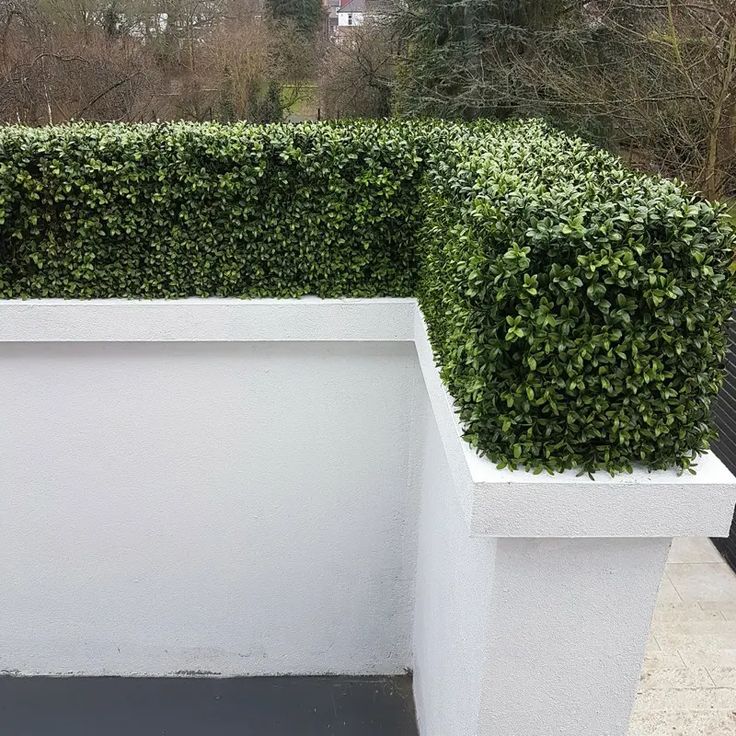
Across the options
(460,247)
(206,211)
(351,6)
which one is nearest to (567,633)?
(460,247)

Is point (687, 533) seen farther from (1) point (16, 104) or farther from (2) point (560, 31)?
(1) point (16, 104)

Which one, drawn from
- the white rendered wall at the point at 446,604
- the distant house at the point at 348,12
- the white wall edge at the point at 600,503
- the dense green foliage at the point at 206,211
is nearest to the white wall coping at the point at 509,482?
the white wall edge at the point at 600,503

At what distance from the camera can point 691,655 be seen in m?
4.68

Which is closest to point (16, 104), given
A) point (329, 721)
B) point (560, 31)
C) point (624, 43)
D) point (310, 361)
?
point (560, 31)

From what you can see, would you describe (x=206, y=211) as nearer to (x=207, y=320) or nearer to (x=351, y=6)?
(x=207, y=320)

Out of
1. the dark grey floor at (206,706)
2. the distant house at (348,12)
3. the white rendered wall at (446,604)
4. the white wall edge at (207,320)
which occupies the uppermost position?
the distant house at (348,12)

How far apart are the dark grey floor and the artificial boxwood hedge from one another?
2823 millimetres

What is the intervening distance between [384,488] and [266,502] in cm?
83

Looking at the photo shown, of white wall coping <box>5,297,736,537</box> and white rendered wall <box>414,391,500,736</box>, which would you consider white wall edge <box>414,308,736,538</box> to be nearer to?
white wall coping <box>5,297,736,537</box>

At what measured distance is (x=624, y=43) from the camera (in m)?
12.3

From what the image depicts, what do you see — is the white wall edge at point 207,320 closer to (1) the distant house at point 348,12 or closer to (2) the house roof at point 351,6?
(1) the distant house at point 348,12

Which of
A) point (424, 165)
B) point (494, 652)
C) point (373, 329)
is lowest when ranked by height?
point (494, 652)

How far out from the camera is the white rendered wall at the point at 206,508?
4.78 m

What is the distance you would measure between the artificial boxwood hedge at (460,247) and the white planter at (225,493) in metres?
0.30
